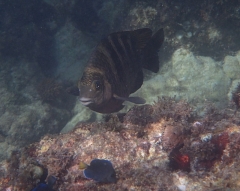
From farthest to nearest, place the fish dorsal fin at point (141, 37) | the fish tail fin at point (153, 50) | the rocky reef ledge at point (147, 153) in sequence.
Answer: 1. the fish tail fin at point (153, 50)
2. the fish dorsal fin at point (141, 37)
3. the rocky reef ledge at point (147, 153)

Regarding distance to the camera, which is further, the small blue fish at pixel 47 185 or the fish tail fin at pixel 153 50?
the fish tail fin at pixel 153 50

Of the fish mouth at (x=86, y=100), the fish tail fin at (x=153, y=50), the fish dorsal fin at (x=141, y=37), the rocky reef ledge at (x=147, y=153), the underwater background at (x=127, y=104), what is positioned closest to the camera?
the rocky reef ledge at (x=147, y=153)

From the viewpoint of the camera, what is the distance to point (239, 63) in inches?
293

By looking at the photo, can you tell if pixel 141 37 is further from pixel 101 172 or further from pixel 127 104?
pixel 127 104

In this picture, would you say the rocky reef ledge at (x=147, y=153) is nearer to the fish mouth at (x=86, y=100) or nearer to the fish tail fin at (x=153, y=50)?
the fish mouth at (x=86, y=100)

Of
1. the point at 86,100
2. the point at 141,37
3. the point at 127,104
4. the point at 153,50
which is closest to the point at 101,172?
the point at 86,100

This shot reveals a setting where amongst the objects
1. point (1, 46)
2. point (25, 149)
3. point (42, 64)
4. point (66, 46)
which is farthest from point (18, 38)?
point (25, 149)

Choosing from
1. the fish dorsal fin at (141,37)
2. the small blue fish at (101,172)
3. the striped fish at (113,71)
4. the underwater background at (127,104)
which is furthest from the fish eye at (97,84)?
the small blue fish at (101,172)

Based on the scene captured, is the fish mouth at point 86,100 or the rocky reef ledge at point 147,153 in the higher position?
the fish mouth at point 86,100

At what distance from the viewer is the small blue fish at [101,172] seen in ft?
8.50

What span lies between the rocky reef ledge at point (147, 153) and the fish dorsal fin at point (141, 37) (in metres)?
1.22

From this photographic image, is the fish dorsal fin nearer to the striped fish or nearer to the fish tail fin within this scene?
the striped fish

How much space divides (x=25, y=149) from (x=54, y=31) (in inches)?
344

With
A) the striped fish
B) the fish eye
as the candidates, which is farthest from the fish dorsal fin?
the fish eye
